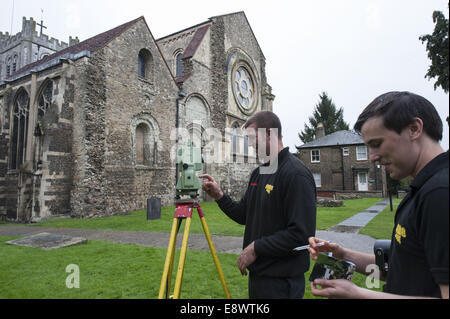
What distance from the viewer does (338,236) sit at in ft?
24.5

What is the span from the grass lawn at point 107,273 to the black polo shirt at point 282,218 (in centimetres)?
166

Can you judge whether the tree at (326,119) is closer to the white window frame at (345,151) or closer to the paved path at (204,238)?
the white window frame at (345,151)

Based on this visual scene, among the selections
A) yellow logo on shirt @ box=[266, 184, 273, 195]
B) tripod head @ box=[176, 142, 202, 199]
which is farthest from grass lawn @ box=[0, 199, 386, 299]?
yellow logo on shirt @ box=[266, 184, 273, 195]

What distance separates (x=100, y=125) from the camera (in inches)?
505

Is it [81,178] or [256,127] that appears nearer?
[256,127]

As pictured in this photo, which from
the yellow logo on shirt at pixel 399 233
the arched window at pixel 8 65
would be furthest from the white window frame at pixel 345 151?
the arched window at pixel 8 65

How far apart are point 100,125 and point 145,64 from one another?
5342mm

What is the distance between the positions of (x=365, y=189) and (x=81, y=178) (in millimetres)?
28293

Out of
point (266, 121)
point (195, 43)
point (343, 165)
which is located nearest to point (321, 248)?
point (266, 121)

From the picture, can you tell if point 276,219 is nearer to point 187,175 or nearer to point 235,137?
point 187,175

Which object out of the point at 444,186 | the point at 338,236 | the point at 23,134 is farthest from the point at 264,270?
the point at 23,134

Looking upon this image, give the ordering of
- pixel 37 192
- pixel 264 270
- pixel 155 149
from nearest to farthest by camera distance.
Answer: pixel 264 270 < pixel 37 192 < pixel 155 149

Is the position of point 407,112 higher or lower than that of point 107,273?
higher

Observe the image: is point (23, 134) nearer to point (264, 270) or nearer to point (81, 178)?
point (81, 178)
